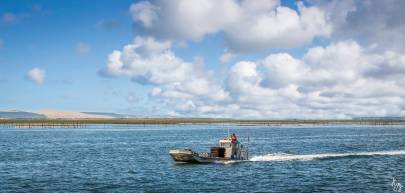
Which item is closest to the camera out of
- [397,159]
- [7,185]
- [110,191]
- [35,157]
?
[110,191]

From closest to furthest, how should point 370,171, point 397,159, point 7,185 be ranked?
point 7,185 → point 370,171 → point 397,159

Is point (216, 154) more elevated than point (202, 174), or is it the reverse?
point (216, 154)

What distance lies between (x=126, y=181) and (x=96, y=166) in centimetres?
1368

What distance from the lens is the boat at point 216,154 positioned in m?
57.8

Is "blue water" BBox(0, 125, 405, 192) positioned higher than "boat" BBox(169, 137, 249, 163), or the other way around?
"boat" BBox(169, 137, 249, 163)

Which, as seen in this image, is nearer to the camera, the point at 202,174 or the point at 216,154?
the point at 202,174

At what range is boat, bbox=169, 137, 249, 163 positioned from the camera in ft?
190

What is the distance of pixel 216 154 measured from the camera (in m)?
59.3

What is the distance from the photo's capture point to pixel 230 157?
194ft

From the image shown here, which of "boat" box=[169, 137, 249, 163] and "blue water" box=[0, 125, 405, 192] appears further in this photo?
"boat" box=[169, 137, 249, 163]

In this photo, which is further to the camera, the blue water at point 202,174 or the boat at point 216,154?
the boat at point 216,154

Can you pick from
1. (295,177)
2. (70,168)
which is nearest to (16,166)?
(70,168)

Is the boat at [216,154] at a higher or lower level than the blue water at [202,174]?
higher

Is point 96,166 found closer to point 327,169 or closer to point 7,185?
point 7,185
